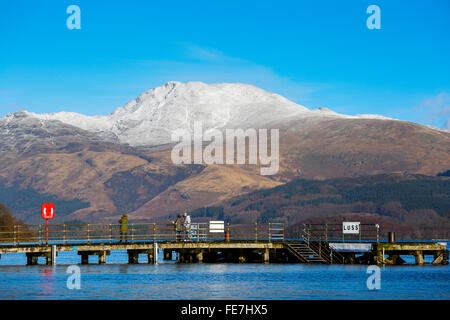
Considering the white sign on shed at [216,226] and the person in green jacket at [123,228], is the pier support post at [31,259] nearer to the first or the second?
the person in green jacket at [123,228]

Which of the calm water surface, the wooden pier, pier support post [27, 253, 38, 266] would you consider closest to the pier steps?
the wooden pier

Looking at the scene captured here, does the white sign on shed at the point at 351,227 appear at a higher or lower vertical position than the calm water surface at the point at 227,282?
higher

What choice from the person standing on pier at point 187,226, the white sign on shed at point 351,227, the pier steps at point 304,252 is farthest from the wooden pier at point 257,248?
the white sign on shed at point 351,227

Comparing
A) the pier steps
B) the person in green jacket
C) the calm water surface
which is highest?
the person in green jacket

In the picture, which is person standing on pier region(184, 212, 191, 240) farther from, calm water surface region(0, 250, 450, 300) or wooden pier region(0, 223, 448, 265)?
calm water surface region(0, 250, 450, 300)

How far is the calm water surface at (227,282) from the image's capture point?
56.5 m

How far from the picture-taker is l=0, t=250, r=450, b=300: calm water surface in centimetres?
5647

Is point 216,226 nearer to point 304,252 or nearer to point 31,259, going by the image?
point 304,252

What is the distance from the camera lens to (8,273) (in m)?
77.2

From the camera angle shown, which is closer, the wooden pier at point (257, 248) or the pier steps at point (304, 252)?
the wooden pier at point (257, 248)

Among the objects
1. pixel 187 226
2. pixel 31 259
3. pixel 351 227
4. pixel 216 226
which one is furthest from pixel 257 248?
pixel 31 259
